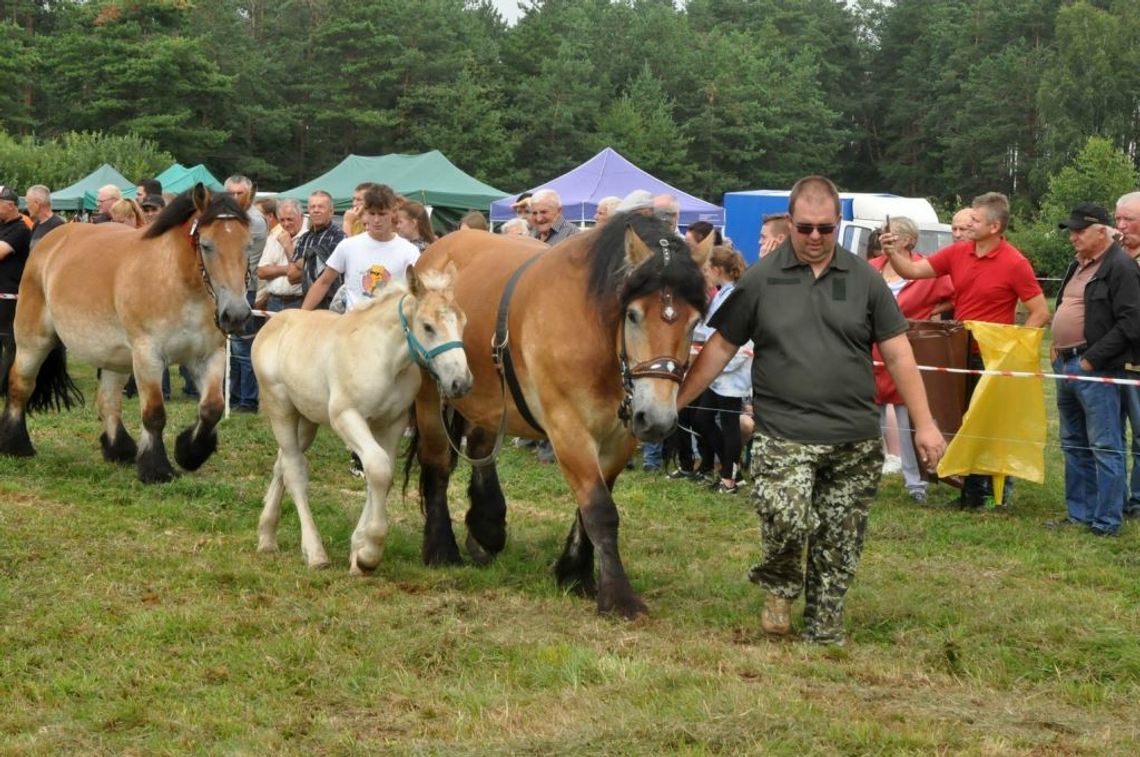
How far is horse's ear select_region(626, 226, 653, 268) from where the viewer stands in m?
5.84

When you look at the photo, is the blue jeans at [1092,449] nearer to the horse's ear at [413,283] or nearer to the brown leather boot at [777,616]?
the brown leather boot at [777,616]

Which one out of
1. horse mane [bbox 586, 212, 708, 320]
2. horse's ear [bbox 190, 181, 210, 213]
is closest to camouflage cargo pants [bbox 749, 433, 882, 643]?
horse mane [bbox 586, 212, 708, 320]

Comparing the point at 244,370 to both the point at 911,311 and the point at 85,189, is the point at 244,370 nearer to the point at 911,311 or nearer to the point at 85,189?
the point at 911,311

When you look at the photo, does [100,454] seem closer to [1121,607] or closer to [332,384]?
[332,384]

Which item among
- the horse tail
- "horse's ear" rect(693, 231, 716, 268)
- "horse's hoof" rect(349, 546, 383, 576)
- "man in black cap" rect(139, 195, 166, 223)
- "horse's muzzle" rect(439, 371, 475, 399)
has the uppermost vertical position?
"man in black cap" rect(139, 195, 166, 223)

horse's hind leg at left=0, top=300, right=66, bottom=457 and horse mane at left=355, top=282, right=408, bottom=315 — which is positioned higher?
horse mane at left=355, top=282, right=408, bottom=315

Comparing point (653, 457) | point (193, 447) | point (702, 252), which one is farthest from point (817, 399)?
point (653, 457)

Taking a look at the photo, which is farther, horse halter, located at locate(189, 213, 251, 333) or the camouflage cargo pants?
horse halter, located at locate(189, 213, 251, 333)

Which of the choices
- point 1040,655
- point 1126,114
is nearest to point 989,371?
point 1040,655

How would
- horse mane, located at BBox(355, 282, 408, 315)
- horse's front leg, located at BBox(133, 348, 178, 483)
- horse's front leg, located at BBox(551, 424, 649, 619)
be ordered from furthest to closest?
horse's front leg, located at BBox(133, 348, 178, 483), horse mane, located at BBox(355, 282, 408, 315), horse's front leg, located at BBox(551, 424, 649, 619)

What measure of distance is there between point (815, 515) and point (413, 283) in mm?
2245

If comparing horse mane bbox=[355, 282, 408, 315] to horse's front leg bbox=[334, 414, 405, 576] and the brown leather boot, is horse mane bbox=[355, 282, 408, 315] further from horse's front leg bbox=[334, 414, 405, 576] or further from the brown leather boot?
the brown leather boot

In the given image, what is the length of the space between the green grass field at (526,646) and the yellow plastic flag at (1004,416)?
23.6 inches

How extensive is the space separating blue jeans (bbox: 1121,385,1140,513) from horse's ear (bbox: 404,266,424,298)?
5.11 meters
